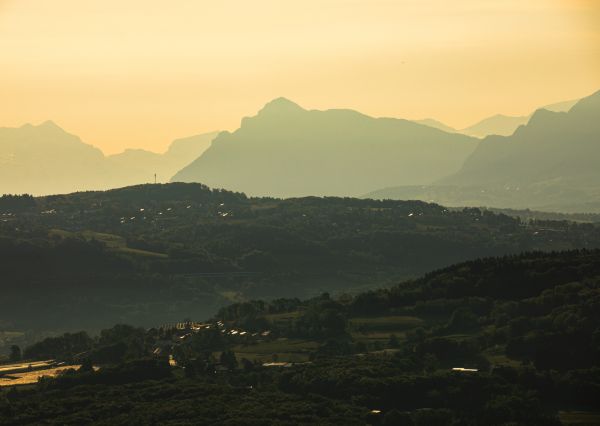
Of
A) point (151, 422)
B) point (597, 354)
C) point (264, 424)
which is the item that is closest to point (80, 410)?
point (151, 422)

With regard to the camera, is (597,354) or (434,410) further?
(597,354)

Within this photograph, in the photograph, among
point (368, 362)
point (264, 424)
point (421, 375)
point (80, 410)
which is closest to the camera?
point (264, 424)

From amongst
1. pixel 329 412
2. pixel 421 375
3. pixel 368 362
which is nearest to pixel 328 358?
pixel 368 362

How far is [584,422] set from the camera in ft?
511

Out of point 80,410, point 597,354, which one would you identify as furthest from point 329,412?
point 597,354

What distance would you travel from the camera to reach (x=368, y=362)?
190750mm

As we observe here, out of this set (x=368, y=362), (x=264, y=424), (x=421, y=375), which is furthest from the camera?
(x=368, y=362)

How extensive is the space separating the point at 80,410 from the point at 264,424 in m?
26.7

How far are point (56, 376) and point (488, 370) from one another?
6224 centimetres

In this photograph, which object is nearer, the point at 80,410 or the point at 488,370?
the point at 80,410

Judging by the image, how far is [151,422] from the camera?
520 ft

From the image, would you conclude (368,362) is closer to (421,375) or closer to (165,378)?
(421,375)

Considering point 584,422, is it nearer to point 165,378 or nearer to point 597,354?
point 597,354

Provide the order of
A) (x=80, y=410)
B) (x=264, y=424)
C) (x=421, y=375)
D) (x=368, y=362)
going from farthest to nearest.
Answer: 1. (x=368, y=362)
2. (x=421, y=375)
3. (x=80, y=410)
4. (x=264, y=424)
